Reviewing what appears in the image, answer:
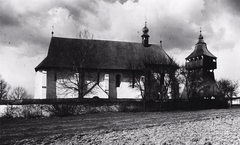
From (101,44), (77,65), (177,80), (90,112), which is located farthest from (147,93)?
(101,44)

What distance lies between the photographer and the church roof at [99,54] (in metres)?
34.8

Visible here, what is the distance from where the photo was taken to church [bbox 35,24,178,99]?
32.3m

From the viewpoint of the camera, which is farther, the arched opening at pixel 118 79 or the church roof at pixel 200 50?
the church roof at pixel 200 50

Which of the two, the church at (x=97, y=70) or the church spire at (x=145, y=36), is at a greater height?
the church spire at (x=145, y=36)

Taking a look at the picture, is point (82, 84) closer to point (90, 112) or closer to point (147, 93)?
point (90, 112)

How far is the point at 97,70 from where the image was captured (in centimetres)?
3656

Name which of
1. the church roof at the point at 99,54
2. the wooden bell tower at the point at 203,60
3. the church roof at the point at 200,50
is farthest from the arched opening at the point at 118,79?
the church roof at the point at 200,50

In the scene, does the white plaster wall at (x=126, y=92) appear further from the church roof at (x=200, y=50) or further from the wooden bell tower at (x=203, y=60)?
the church roof at (x=200, y=50)

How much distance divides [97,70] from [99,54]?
3.43 metres

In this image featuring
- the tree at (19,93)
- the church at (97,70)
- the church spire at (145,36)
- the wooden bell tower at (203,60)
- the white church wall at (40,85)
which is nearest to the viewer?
the church at (97,70)

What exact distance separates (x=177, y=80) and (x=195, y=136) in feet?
74.2

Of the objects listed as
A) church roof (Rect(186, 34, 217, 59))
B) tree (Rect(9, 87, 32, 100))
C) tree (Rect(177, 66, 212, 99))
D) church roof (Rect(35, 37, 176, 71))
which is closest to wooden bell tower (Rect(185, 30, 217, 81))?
church roof (Rect(186, 34, 217, 59))

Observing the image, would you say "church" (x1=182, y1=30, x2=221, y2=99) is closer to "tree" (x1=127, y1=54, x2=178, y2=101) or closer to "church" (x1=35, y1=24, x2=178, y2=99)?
"church" (x1=35, y1=24, x2=178, y2=99)

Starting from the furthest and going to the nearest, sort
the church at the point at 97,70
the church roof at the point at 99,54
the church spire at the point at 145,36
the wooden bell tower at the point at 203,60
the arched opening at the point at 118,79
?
1. the wooden bell tower at the point at 203,60
2. the church spire at the point at 145,36
3. the arched opening at the point at 118,79
4. the church roof at the point at 99,54
5. the church at the point at 97,70
